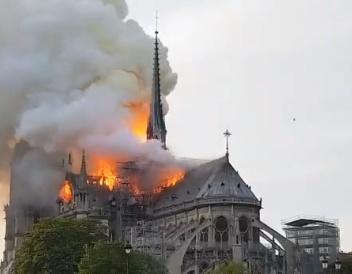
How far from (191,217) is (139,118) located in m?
31.1

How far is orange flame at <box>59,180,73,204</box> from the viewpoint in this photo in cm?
13327

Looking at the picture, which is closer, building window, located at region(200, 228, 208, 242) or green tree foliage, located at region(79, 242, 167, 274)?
green tree foliage, located at region(79, 242, 167, 274)

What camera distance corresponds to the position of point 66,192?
134875 mm

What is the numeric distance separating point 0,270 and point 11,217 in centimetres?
969

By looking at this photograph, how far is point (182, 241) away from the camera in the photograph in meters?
109

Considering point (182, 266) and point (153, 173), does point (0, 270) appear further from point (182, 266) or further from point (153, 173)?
point (182, 266)

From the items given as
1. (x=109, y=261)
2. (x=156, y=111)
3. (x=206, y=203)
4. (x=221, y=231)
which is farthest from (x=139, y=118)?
(x=109, y=261)

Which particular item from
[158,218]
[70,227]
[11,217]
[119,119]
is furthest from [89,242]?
[11,217]

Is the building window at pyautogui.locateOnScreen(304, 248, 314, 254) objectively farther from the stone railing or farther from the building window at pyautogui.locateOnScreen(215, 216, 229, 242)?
the building window at pyautogui.locateOnScreen(215, 216, 229, 242)

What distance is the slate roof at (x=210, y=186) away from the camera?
115 meters

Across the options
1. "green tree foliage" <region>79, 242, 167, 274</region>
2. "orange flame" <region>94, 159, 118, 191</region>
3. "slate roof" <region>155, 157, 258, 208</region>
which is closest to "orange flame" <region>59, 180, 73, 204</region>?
"orange flame" <region>94, 159, 118, 191</region>

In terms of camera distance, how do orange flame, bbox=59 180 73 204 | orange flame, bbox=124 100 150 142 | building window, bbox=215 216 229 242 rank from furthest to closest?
orange flame, bbox=124 100 150 142 → orange flame, bbox=59 180 73 204 → building window, bbox=215 216 229 242

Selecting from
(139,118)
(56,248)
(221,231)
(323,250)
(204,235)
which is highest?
(139,118)

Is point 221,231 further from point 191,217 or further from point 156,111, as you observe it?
point 156,111
